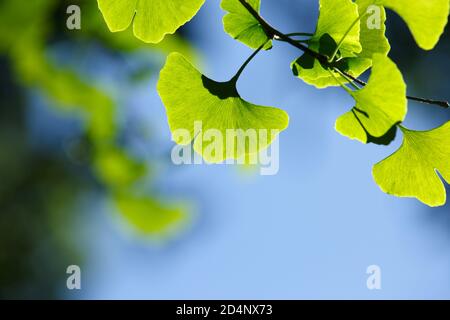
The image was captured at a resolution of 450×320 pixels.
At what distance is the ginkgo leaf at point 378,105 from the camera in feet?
1.52

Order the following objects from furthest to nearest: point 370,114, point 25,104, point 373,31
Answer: point 25,104, point 373,31, point 370,114

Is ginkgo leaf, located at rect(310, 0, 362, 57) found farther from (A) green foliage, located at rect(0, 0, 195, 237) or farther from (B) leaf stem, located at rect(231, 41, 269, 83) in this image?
(A) green foliage, located at rect(0, 0, 195, 237)

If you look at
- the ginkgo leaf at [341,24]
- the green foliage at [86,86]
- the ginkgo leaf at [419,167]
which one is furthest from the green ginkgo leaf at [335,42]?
the green foliage at [86,86]

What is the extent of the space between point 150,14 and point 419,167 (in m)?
0.37

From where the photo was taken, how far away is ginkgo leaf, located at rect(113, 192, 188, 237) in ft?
6.58

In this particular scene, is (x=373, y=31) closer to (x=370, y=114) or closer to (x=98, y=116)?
(x=370, y=114)

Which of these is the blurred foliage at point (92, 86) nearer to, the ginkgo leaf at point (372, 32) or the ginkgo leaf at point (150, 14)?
the ginkgo leaf at point (150, 14)

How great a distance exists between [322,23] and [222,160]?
0.21 m

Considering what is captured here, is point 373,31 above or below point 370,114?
above

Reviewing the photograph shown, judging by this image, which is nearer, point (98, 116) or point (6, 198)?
point (98, 116)

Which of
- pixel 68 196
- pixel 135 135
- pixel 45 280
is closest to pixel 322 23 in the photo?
pixel 135 135

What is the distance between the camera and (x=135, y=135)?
2129 mm
